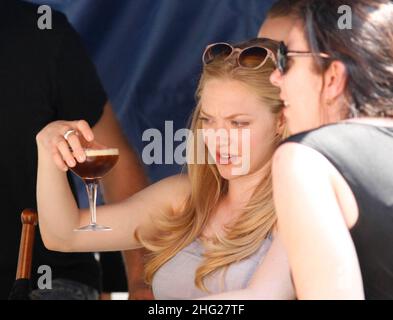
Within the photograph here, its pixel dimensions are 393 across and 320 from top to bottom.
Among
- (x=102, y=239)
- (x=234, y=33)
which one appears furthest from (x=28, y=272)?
(x=234, y=33)

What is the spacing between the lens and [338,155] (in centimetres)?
211

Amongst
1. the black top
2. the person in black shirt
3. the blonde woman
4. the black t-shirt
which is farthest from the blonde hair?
the black top

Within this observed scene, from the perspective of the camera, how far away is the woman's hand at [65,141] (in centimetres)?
264

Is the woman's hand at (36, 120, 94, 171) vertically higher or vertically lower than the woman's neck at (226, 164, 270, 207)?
higher

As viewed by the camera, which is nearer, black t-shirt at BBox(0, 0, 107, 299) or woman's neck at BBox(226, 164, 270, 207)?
woman's neck at BBox(226, 164, 270, 207)

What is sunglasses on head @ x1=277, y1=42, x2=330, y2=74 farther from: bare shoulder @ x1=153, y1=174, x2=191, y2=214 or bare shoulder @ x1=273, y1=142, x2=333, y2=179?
bare shoulder @ x1=153, y1=174, x2=191, y2=214

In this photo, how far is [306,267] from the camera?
6.75 feet

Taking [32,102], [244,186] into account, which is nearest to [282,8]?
→ [244,186]

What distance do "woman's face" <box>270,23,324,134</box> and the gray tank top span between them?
1.29ft

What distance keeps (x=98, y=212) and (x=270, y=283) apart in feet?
2.34

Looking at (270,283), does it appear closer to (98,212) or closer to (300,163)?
(300,163)

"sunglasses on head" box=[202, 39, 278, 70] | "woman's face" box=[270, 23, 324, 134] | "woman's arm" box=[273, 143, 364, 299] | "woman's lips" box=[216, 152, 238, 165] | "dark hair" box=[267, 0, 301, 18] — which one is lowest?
"woman's arm" box=[273, 143, 364, 299]

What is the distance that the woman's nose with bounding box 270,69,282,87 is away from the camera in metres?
2.55

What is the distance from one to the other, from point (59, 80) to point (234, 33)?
23.7 inches
